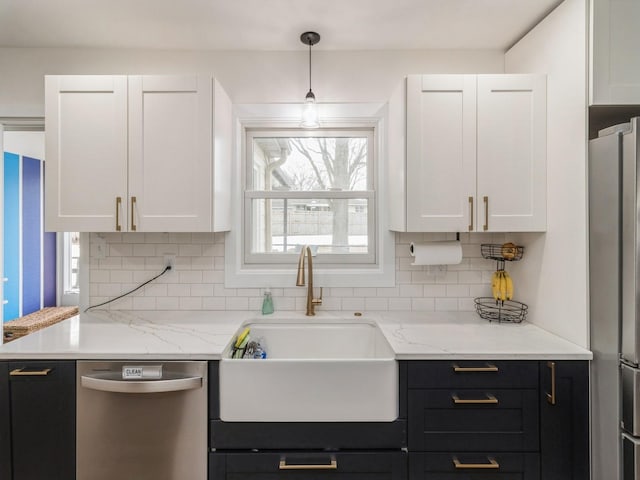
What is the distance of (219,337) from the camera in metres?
1.72

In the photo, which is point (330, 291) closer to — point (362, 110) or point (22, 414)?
point (362, 110)

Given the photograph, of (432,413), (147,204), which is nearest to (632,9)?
(432,413)

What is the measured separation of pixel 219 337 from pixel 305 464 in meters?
0.64

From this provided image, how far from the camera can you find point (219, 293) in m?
2.23

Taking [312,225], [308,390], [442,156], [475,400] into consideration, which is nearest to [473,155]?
[442,156]

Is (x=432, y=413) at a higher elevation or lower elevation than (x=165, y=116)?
lower

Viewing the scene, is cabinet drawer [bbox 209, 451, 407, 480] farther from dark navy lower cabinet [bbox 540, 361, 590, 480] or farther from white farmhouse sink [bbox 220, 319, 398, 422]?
dark navy lower cabinet [bbox 540, 361, 590, 480]

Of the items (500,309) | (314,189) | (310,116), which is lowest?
(500,309)

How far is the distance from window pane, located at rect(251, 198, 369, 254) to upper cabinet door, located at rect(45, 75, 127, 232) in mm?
811

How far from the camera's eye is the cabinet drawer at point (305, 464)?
4.92 ft

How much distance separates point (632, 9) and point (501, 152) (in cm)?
70

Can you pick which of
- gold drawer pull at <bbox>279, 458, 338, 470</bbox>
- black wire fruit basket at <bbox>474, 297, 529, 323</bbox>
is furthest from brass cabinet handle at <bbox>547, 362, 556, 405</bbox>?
gold drawer pull at <bbox>279, 458, 338, 470</bbox>

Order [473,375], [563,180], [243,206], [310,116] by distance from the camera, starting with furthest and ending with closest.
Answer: [243,206] → [310,116] → [563,180] → [473,375]

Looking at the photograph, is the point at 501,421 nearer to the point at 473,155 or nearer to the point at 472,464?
the point at 472,464
